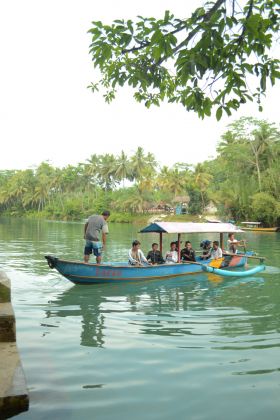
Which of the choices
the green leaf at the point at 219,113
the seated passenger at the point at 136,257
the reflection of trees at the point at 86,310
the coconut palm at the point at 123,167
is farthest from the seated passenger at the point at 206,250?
the coconut palm at the point at 123,167

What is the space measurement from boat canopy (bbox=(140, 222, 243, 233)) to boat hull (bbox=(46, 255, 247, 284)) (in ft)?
5.40

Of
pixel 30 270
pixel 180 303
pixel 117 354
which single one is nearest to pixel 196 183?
pixel 30 270

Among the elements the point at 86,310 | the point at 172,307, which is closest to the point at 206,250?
the point at 172,307

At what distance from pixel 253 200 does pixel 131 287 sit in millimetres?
37581

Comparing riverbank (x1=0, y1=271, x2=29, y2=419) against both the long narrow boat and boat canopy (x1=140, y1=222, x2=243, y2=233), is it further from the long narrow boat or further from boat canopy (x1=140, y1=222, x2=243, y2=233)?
boat canopy (x1=140, y1=222, x2=243, y2=233)

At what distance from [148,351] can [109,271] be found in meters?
5.65

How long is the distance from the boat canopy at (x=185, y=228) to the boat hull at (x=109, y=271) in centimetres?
165

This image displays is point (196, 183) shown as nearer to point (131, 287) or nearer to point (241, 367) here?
point (131, 287)

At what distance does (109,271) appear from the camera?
12062 mm

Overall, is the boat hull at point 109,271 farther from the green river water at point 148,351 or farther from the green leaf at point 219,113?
the green leaf at point 219,113

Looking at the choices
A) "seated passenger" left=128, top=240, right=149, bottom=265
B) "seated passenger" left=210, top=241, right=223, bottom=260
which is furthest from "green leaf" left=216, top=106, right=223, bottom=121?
"seated passenger" left=210, top=241, right=223, bottom=260

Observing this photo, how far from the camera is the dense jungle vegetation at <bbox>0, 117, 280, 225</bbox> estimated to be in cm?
4762

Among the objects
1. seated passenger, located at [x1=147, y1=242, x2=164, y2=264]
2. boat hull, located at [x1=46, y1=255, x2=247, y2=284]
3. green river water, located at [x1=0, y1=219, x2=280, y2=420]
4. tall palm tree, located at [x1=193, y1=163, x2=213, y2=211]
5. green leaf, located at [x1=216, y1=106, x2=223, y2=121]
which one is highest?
tall palm tree, located at [x1=193, y1=163, x2=213, y2=211]

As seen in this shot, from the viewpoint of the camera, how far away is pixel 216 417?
14.6 feet
